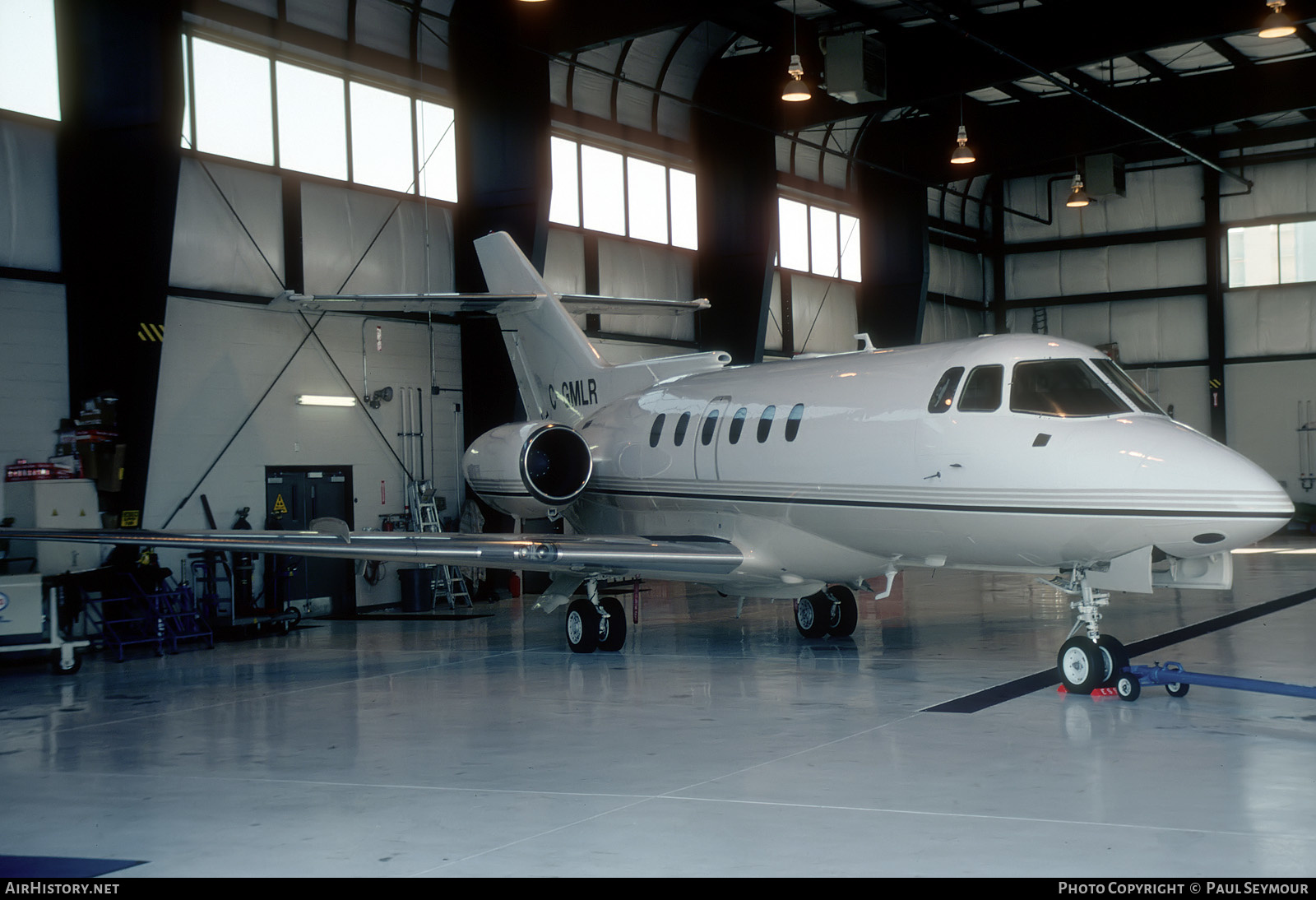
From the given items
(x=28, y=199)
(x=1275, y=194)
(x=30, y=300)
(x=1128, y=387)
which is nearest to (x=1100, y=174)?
(x=1275, y=194)

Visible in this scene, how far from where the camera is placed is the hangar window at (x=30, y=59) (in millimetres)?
14750

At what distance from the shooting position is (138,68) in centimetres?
1465

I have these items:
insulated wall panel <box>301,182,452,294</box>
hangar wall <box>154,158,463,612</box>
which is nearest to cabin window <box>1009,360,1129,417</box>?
hangar wall <box>154,158,463,612</box>

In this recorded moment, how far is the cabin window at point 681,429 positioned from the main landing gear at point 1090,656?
487 centimetres

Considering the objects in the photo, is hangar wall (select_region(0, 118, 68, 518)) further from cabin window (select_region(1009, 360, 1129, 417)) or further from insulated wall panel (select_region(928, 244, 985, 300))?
insulated wall panel (select_region(928, 244, 985, 300))

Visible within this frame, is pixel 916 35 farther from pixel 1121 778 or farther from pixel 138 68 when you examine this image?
pixel 1121 778

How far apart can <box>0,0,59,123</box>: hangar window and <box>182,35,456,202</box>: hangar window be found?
1613 millimetres

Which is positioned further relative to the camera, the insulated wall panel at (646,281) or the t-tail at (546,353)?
the insulated wall panel at (646,281)

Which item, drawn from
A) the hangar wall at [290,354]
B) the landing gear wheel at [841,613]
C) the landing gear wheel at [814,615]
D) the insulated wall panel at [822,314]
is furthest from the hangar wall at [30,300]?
the insulated wall panel at [822,314]

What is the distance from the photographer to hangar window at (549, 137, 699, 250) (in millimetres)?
22578

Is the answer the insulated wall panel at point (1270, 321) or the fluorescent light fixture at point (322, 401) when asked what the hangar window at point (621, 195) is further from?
the insulated wall panel at point (1270, 321)

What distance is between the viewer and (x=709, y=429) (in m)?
12.8

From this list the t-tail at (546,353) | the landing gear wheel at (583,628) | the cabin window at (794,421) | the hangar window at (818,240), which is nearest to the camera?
the cabin window at (794,421)

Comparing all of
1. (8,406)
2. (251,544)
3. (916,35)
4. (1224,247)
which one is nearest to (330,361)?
(8,406)
